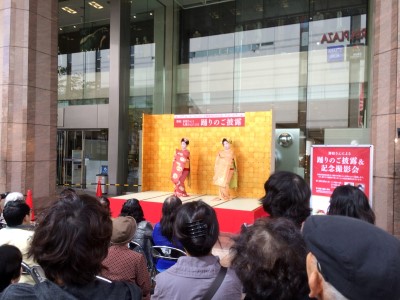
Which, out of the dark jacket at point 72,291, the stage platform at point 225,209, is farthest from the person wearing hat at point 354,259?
the stage platform at point 225,209

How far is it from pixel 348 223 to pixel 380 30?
5181mm

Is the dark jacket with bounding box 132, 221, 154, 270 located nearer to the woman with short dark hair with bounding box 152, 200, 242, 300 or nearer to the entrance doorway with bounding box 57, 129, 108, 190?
the woman with short dark hair with bounding box 152, 200, 242, 300

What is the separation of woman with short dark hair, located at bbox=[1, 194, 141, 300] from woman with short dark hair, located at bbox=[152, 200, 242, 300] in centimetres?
32

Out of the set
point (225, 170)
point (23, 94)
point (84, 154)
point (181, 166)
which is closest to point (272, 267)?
point (225, 170)

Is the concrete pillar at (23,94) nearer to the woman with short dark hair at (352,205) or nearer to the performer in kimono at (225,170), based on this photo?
the performer in kimono at (225,170)

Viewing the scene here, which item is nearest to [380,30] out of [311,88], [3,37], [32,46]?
[311,88]

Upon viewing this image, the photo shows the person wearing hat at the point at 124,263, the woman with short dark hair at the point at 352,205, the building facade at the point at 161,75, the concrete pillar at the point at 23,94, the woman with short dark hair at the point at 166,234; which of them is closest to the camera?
the person wearing hat at the point at 124,263

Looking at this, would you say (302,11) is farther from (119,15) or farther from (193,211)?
(193,211)

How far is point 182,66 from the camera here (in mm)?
11531

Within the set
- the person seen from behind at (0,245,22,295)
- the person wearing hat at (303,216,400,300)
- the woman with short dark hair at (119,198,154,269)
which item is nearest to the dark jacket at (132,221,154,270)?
the woman with short dark hair at (119,198,154,269)

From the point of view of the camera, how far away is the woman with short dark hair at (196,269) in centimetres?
133

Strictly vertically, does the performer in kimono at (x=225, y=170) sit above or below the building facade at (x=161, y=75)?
below

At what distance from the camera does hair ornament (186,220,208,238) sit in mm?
1539

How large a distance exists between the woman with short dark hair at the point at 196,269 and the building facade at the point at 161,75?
253 inches
